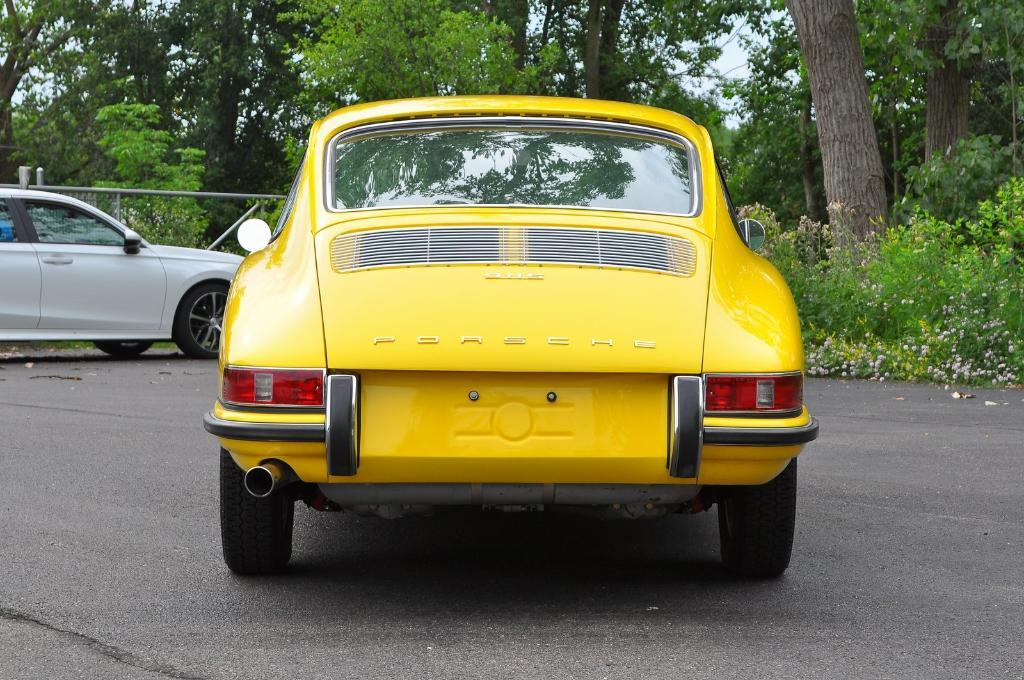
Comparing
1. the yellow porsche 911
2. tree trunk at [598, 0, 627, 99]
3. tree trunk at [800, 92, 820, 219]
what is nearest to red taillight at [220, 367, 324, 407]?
the yellow porsche 911

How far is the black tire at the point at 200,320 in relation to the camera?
1421 cm

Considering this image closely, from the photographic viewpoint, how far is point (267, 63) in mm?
42406

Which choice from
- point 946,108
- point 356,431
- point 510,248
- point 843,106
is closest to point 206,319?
point 843,106

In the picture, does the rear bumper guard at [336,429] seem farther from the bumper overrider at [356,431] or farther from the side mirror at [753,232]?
the side mirror at [753,232]

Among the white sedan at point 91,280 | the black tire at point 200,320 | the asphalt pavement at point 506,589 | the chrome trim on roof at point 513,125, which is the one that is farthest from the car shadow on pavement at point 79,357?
the chrome trim on roof at point 513,125

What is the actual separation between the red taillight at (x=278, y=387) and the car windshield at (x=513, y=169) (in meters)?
0.88

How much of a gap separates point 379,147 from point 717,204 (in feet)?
3.97

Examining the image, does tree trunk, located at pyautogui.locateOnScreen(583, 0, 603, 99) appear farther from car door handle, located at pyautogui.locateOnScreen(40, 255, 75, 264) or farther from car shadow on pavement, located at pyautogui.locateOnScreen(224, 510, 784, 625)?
car shadow on pavement, located at pyautogui.locateOnScreen(224, 510, 784, 625)

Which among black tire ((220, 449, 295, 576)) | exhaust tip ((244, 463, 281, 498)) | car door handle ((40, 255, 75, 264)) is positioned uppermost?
car door handle ((40, 255, 75, 264))

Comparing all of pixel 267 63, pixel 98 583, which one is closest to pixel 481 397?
→ pixel 98 583

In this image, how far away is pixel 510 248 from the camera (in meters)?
4.41

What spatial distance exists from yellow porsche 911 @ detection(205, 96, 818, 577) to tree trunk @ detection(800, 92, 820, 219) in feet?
113

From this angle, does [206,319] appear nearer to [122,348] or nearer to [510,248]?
[122,348]

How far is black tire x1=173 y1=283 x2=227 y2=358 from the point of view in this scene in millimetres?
14211
